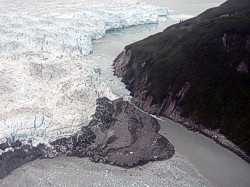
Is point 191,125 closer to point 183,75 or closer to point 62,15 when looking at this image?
point 183,75

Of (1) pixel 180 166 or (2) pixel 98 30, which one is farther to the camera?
(2) pixel 98 30

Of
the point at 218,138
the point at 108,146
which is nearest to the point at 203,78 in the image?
the point at 218,138

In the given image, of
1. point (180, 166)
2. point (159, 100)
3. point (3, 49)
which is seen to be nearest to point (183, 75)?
point (159, 100)

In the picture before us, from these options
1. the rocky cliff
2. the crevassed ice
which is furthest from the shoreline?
the crevassed ice

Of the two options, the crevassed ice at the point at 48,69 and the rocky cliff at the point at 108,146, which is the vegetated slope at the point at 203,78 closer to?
the rocky cliff at the point at 108,146

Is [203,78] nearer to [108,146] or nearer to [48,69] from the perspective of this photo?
[108,146]

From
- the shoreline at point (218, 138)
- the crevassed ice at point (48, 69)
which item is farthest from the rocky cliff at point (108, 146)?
the shoreline at point (218, 138)
